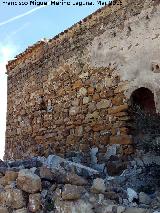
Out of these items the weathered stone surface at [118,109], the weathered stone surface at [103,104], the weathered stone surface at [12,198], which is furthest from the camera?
the weathered stone surface at [103,104]

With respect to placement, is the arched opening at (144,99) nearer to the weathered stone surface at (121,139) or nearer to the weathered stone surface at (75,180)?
the weathered stone surface at (121,139)

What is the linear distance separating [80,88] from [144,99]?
114cm

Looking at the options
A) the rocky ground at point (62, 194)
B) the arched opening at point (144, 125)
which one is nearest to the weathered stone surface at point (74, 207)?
the rocky ground at point (62, 194)

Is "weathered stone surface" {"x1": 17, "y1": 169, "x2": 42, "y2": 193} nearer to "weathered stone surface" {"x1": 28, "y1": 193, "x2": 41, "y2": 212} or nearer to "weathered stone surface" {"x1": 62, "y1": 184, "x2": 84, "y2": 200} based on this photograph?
"weathered stone surface" {"x1": 28, "y1": 193, "x2": 41, "y2": 212}

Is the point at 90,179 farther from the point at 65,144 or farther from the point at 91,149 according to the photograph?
the point at 65,144

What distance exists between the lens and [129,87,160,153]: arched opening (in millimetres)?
5172

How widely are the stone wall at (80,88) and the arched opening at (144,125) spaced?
4.7 inches

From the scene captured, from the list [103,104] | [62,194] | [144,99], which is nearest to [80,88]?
[103,104]

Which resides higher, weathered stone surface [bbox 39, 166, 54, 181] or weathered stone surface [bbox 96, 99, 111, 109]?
weathered stone surface [bbox 96, 99, 111, 109]

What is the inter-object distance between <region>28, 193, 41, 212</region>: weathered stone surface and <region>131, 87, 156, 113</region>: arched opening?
2.38 meters

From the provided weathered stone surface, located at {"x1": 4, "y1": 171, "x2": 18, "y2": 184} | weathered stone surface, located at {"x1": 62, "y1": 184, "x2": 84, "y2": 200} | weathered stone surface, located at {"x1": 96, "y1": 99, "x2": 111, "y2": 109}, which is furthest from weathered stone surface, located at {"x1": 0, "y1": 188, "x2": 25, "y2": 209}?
weathered stone surface, located at {"x1": 96, "y1": 99, "x2": 111, "y2": 109}

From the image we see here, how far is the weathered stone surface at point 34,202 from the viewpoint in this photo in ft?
11.3

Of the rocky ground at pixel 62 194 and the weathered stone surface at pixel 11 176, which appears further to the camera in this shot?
the weathered stone surface at pixel 11 176

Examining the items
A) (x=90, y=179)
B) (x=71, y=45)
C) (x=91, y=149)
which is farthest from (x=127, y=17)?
(x=90, y=179)
